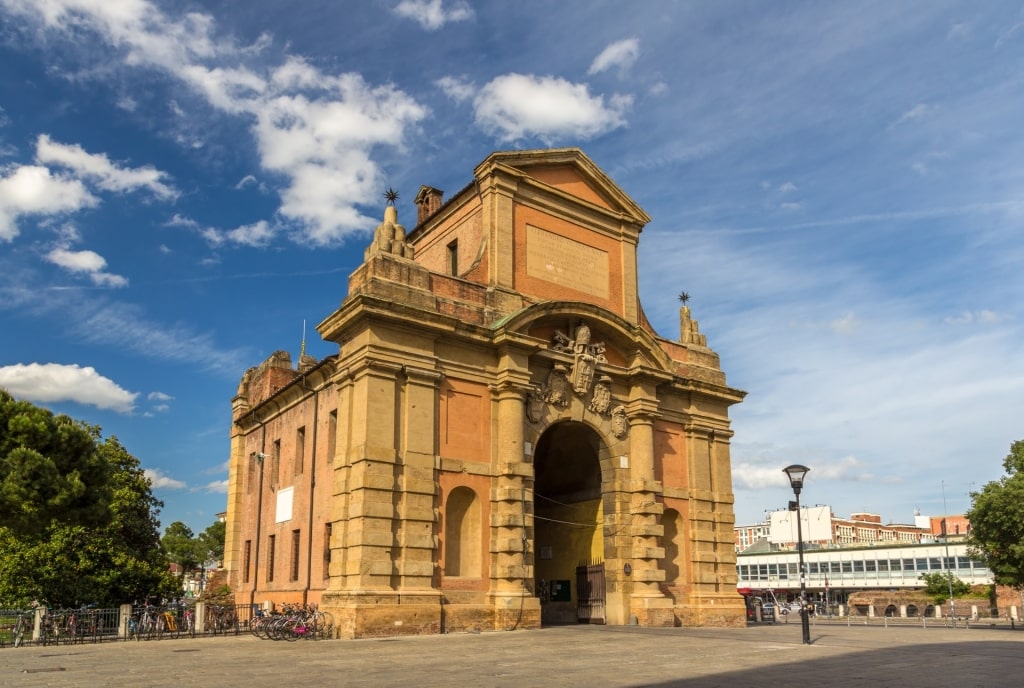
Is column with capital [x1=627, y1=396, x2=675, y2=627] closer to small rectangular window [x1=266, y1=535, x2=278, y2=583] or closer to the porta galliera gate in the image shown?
the porta galliera gate

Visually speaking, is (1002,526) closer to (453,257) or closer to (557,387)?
(557,387)

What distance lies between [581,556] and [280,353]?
17.2 metres

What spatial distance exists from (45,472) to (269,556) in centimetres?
1207

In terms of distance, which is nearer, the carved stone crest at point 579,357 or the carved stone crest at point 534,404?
the carved stone crest at point 534,404

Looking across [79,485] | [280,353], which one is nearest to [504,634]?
[79,485]

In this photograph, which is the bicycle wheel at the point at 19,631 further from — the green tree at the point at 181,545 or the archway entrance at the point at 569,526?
the green tree at the point at 181,545

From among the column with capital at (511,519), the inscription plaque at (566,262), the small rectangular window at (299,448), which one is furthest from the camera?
the small rectangular window at (299,448)

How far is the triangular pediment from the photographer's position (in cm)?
2952

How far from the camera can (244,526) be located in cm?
3672

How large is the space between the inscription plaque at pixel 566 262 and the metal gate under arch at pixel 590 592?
32.7ft

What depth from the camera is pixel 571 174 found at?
31.6 metres

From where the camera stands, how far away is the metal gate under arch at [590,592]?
96.0 feet

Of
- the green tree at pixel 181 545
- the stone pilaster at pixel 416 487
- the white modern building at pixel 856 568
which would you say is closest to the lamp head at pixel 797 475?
the stone pilaster at pixel 416 487

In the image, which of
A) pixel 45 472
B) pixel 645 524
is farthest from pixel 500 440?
pixel 45 472
